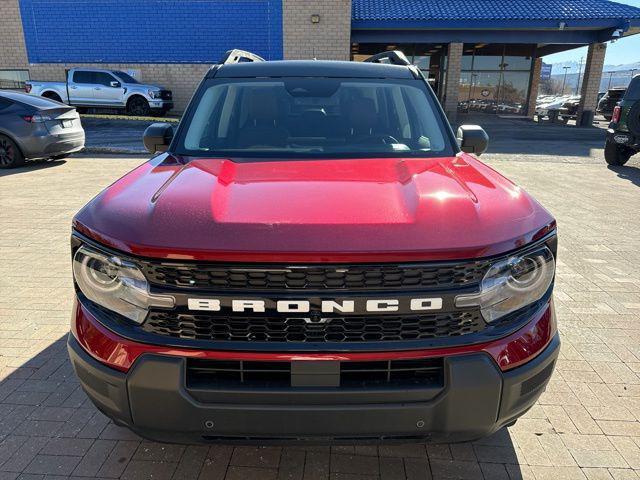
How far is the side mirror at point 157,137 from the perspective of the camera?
3473 mm

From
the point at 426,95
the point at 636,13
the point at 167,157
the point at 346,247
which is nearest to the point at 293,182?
the point at 346,247

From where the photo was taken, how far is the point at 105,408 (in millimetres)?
1994

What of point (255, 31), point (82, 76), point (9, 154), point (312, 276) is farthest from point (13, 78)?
point (312, 276)

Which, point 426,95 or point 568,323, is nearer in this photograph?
point 426,95

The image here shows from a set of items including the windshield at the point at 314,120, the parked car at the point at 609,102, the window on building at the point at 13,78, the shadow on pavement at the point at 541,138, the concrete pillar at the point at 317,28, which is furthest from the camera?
the parked car at the point at 609,102

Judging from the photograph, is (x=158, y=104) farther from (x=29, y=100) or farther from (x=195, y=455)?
(x=195, y=455)

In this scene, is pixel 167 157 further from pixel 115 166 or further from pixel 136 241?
pixel 115 166

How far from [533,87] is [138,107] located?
2020cm

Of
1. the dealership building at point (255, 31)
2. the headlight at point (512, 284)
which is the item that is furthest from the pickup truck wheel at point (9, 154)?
the dealership building at point (255, 31)

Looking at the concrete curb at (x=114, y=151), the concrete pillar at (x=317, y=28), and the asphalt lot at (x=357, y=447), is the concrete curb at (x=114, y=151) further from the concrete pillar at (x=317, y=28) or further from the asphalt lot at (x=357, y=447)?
the concrete pillar at (x=317, y=28)

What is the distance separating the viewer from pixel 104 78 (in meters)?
19.9

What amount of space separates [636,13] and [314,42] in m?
12.9

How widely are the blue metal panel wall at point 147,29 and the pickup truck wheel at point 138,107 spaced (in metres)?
3.38

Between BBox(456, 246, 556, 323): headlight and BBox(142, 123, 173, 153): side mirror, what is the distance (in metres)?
2.44
